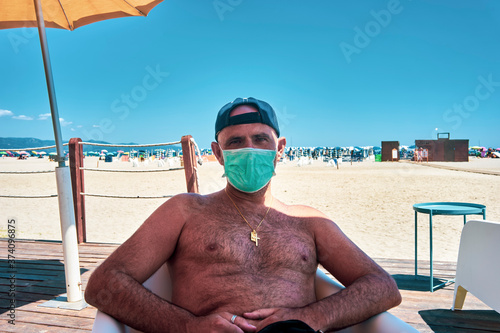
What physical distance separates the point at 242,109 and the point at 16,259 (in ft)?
11.5

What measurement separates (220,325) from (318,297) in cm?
60

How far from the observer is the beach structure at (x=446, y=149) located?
3975 centimetres

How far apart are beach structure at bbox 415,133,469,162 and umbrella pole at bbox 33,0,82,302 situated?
146 ft

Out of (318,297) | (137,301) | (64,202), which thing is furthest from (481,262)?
(64,202)

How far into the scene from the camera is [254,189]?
5.87ft

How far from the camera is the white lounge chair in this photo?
1222 millimetres

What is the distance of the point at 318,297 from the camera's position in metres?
1.65

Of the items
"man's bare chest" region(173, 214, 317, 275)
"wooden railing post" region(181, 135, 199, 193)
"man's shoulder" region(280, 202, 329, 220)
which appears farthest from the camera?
"wooden railing post" region(181, 135, 199, 193)

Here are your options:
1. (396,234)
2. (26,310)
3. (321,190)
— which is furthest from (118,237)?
(321,190)

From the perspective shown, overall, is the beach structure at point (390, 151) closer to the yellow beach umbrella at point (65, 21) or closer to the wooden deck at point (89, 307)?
the wooden deck at point (89, 307)

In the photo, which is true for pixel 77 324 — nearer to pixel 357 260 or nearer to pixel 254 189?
pixel 254 189

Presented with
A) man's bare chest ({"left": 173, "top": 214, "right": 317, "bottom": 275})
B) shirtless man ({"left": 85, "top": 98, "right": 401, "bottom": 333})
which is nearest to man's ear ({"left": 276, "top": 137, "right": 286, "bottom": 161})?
shirtless man ({"left": 85, "top": 98, "right": 401, "bottom": 333})

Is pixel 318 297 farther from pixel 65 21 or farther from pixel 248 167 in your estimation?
pixel 65 21

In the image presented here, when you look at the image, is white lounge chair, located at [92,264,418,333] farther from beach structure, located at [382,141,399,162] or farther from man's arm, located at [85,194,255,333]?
beach structure, located at [382,141,399,162]
